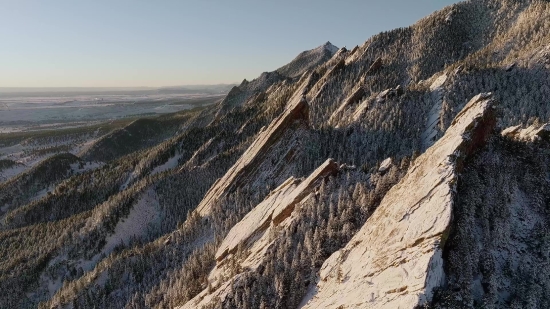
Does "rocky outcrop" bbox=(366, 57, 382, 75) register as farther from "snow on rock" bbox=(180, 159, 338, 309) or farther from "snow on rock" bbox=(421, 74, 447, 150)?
"snow on rock" bbox=(180, 159, 338, 309)

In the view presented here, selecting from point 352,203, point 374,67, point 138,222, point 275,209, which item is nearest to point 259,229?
point 275,209

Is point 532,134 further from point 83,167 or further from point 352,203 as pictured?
point 83,167

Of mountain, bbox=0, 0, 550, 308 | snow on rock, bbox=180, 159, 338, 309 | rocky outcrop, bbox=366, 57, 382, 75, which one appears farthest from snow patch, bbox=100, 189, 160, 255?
rocky outcrop, bbox=366, 57, 382, 75

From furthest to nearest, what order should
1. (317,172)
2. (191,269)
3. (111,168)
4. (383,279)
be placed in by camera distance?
1. (111,168)
2. (191,269)
3. (317,172)
4. (383,279)

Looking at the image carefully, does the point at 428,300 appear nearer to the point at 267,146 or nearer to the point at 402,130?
the point at 267,146

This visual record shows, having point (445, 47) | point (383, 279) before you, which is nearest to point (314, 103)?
point (445, 47)

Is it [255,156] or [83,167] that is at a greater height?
[255,156]
